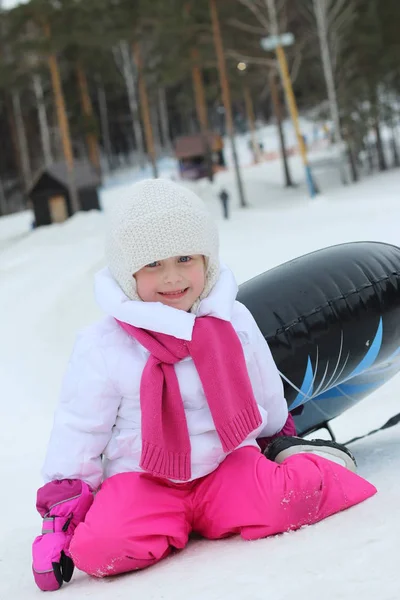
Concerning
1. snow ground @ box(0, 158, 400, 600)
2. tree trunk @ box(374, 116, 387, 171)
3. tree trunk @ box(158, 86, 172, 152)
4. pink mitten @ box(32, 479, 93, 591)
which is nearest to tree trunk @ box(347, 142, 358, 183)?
tree trunk @ box(374, 116, 387, 171)

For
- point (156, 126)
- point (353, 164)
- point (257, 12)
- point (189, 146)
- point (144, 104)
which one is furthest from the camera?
point (156, 126)

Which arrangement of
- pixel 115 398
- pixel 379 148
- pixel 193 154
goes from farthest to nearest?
pixel 193 154
pixel 379 148
pixel 115 398

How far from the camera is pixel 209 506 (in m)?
2.44

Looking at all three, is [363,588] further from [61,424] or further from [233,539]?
[61,424]

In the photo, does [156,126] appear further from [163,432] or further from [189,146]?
[163,432]

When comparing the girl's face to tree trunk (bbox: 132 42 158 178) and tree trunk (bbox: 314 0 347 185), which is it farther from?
tree trunk (bbox: 132 42 158 178)

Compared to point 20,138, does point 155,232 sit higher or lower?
lower

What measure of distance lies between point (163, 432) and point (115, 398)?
8.6 inches

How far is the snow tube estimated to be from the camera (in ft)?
10.8

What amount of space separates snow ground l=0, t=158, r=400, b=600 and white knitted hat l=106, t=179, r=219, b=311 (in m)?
0.24

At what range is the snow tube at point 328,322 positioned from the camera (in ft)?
10.8

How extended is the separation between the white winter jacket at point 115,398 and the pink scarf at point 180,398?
0.05 m

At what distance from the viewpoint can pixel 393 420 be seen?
358 centimetres

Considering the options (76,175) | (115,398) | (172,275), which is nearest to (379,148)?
(76,175)
